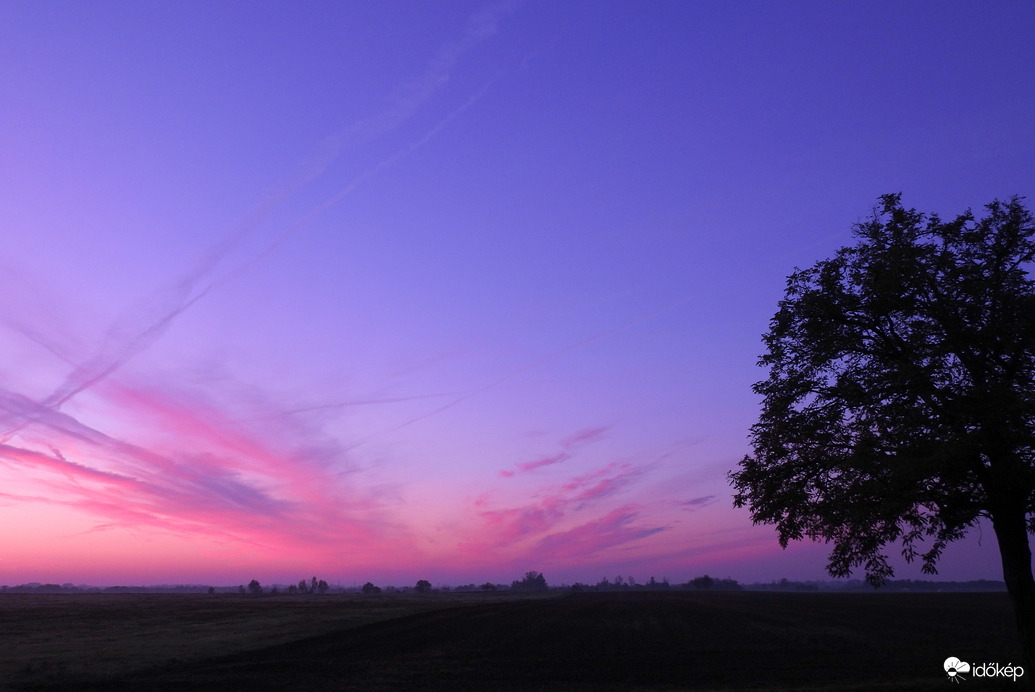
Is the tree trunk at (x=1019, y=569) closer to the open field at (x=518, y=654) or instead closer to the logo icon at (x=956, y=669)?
the open field at (x=518, y=654)

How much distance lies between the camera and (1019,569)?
16.6 metres

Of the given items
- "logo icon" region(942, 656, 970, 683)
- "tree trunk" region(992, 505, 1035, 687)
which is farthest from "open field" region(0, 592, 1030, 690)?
"tree trunk" region(992, 505, 1035, 687)

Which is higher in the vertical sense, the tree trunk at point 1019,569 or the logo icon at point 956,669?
the tree trunk at point 1019,569

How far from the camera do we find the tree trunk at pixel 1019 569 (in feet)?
53.0

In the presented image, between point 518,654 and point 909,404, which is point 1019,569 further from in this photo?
point 518,654

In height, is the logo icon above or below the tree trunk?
below

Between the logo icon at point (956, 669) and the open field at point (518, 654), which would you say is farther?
the open field at point (518, 654)

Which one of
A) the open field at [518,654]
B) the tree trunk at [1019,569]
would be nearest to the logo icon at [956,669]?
the open field at [518,654]

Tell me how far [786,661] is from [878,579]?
481 inches

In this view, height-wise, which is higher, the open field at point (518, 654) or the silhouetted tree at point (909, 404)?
the silhouetted tree at point (909, 404)

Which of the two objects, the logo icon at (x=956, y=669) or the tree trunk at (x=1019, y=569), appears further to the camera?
the logo icon at (x=956, y=669)

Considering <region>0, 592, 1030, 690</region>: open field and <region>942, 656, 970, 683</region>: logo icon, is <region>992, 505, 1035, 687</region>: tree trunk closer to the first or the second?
<region>0, 592, 1030, 690</region>: open field

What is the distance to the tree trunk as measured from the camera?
16.2 metres

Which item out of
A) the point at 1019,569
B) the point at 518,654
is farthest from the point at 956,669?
the point at 518,654
